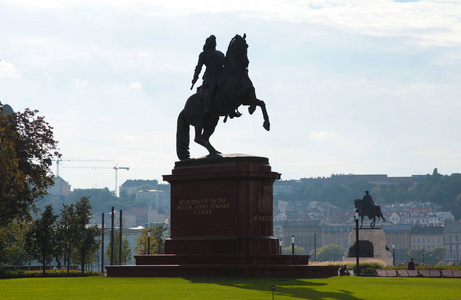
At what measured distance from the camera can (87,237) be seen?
57.9 meters

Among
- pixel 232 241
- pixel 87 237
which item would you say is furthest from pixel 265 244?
pixel 87 237

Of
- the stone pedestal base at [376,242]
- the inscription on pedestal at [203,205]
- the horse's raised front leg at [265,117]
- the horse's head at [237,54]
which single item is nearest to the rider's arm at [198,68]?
the horse's head at [237,54]

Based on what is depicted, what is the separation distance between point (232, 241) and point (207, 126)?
229 inches

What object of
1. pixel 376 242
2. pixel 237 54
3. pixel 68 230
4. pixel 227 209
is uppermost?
pixel 237 54

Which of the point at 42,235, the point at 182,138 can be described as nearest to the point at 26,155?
the point at 42,235

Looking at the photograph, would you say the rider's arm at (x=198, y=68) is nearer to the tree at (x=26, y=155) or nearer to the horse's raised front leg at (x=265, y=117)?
the horse's raised front leg at (x=265, y=117)

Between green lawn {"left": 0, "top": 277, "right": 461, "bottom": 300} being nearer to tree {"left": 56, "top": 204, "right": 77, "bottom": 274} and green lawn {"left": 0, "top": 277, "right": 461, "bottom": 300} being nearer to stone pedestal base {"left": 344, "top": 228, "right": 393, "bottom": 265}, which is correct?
tree {"left": 56, "top": 204, "right": 77, "bottom": 274}

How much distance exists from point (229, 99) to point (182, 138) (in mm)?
3371

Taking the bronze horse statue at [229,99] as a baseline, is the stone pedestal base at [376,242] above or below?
below

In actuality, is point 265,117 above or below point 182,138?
above

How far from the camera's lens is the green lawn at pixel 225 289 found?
20.9 m

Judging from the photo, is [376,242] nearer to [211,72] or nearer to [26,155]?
[26,155]

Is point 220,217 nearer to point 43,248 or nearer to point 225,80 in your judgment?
point 225,80

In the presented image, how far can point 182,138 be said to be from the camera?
3353cm
